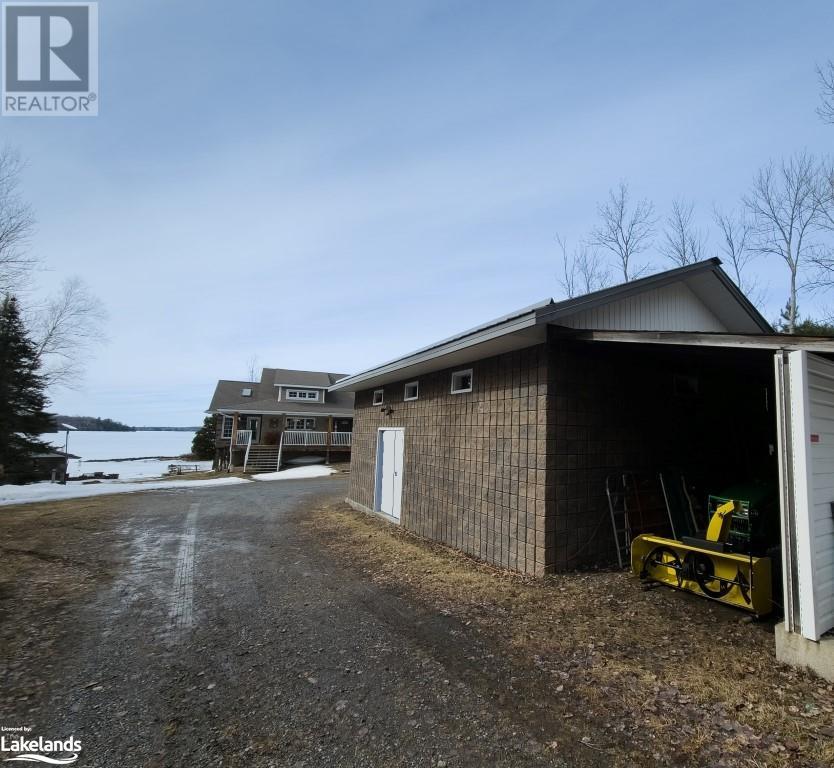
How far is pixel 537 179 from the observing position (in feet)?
33.9

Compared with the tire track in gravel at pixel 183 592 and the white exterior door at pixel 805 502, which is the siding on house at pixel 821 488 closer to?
the white exterior door at pixel 805 502

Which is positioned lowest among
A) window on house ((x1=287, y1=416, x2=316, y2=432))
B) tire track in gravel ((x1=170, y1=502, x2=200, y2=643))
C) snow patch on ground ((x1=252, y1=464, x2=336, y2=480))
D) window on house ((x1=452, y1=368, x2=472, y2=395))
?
snow patch on ground ((x1=252, y1=464, x2=336, y2=480))

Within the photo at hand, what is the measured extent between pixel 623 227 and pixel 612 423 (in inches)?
631

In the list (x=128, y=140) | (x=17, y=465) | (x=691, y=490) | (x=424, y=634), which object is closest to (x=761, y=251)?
(x=691, y=490)

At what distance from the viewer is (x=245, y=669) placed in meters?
3.66

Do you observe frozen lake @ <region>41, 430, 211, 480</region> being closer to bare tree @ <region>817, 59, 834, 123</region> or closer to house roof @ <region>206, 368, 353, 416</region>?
house roof @ <region>206, 368, 353, 416</region>

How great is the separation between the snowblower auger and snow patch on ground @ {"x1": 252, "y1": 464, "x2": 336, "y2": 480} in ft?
59.8

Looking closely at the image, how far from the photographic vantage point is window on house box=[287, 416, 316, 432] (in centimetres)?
2823

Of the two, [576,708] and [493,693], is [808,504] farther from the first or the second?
[493,693]

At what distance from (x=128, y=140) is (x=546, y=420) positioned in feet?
31.5

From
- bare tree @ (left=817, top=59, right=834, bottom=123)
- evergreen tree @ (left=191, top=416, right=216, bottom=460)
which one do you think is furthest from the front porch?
bare tree @ (left=817, top=59, right=834, bottom=123)

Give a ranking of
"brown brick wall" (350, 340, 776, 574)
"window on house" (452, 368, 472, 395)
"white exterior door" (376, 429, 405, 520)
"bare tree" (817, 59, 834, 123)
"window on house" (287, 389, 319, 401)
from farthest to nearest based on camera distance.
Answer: "window on house" (287, 389, 319, 401), "bare tree" (817, 59, 834, 123), "white exterior door" (376, 429, 405, 520), "window on house" (452, 368, 472, 395), "brown brick wall" (350, 340, 776, 574)

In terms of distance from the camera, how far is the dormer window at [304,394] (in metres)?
29.7

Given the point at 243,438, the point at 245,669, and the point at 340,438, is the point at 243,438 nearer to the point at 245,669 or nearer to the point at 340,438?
the point at 340,438
